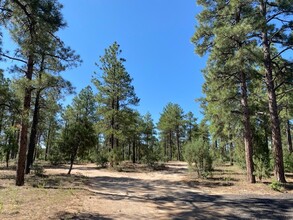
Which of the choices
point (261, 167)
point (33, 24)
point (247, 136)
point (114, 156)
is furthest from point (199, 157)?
point (33, 24)

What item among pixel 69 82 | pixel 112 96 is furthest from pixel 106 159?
pixel 69 82

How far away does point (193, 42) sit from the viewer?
14.2 m

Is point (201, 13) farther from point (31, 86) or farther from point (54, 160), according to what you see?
point (54, 160)

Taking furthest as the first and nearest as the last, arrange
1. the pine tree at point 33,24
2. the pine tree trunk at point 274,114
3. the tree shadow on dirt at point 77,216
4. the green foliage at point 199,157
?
the green foliage at point 199,157
the pine tree trunk at point 274,114
the pine tree at point 33,24
the tree shadow on dirt at point 77,216

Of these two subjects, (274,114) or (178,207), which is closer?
(178,207)

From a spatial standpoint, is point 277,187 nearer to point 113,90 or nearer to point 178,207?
point 178,207

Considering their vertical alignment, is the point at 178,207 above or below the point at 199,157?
below

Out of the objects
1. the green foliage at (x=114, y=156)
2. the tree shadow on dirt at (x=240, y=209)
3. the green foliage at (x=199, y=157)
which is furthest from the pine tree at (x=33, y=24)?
the green foliage at (x=114, y=156)

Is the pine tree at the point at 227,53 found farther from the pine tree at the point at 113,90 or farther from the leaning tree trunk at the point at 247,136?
the pine tree at the point at 113,90

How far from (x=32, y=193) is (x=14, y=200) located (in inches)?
49.3

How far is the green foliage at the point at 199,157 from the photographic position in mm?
13797

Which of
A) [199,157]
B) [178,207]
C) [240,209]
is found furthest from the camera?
[199,157]

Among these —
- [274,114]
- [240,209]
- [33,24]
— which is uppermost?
[33,24]

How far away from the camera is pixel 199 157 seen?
13.8 meters
